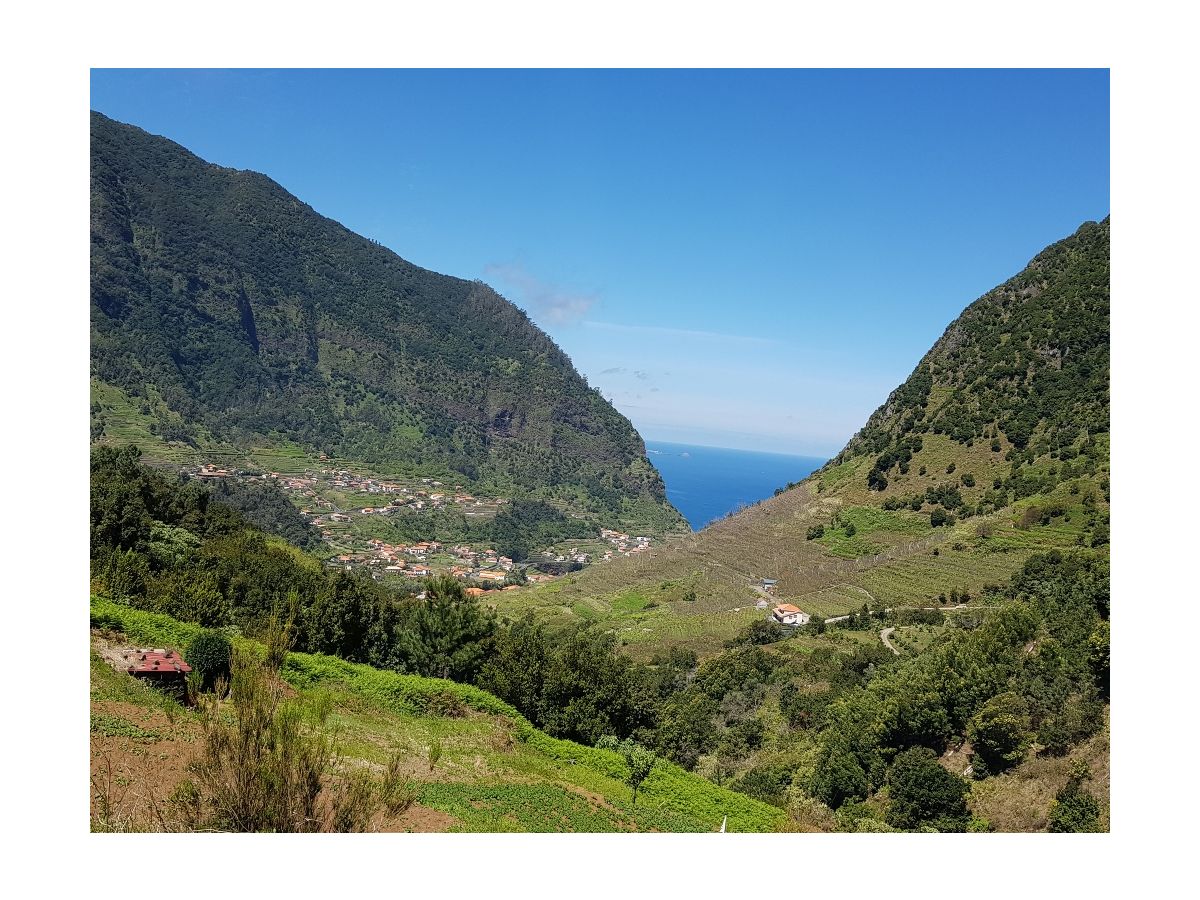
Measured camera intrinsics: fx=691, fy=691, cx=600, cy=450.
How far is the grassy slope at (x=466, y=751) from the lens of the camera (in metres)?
8.43

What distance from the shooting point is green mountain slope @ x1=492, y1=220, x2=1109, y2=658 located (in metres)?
35.0

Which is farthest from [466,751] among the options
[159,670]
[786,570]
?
[786,570]

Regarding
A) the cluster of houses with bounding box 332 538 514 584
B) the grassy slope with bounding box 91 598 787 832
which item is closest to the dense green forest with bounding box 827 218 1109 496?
the grassy slope with bounding box 91 598 787 832

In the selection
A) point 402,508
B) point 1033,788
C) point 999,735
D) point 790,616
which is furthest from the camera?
point 402,508

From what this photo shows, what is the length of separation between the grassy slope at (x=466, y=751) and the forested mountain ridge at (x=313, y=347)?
8946 centimetres

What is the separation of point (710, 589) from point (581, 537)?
62.0m

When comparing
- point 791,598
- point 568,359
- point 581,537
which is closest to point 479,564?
point 581,537

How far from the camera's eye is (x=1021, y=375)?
46.5 m

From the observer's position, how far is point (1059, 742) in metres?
14.7

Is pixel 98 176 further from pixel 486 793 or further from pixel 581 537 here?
Result: pixel 486 793

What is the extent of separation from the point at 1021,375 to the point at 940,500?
1206 cm

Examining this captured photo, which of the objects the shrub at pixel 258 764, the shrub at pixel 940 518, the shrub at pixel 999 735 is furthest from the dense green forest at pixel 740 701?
the shrub at pixel 940 518

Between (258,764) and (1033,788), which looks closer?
(258,764)

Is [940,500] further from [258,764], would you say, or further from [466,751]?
[258,764]
